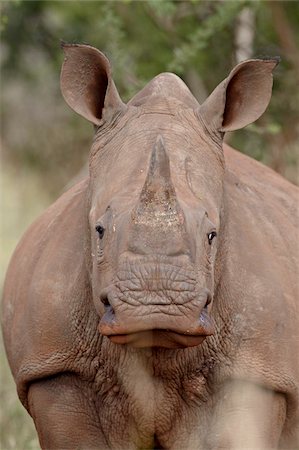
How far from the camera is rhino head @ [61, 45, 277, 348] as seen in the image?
6.01m

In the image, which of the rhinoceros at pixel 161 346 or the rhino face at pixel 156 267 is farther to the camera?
the rhinoceros at pixel 161 346

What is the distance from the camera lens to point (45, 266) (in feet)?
24.0

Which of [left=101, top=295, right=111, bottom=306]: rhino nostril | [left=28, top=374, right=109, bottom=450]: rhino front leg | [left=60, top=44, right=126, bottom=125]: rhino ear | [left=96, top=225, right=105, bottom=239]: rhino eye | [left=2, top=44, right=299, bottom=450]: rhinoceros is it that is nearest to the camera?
[left=101, top=295, right=111, bottom=306]: rhino nostril

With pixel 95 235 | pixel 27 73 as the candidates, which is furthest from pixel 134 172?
pixel 27 73

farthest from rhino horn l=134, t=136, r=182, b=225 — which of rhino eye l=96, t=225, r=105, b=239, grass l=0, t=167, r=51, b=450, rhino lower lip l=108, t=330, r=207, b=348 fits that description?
grass l=0, t=167, r=51, b=450

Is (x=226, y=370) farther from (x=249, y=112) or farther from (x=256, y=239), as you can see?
(x=249, y=112)

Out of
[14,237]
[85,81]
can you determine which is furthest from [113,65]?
[85,81]

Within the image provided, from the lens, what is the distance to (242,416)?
6957 millimetres

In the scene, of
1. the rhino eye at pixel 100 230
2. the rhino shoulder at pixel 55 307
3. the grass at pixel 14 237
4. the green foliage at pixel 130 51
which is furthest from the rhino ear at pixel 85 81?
the green foliage at pixel 130 51

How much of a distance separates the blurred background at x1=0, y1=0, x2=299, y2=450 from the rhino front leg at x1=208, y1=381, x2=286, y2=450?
2.18 meters

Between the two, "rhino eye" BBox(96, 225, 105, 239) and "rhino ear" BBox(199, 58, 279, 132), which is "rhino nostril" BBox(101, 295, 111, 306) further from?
"rhino ear" BBox(199, 58, 279, 132)

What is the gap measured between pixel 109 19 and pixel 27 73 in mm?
8791

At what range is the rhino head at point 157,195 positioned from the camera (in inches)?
237

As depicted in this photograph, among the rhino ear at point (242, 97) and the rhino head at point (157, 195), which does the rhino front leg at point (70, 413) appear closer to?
the rhino head at point (157, 195)
